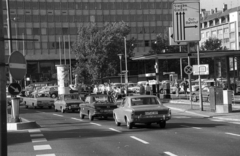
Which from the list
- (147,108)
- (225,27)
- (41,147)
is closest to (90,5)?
(225,27)

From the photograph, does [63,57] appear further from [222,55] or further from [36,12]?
[222,55]

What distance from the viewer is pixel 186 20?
30.5m

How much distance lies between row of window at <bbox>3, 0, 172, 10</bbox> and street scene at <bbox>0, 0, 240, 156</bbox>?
0.71 ft

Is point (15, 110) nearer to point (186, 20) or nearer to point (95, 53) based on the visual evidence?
point (186, 20)

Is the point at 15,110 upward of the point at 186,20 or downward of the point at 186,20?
downward

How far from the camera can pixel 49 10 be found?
316 feet

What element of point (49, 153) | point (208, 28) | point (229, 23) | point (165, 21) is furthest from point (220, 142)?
point (208, 28)

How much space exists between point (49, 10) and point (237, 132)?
83776 millimetres

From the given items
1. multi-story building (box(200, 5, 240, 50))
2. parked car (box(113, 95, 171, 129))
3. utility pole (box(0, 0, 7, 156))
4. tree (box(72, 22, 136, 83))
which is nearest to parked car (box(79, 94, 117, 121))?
parked car (box(113, 95, 171, 129))

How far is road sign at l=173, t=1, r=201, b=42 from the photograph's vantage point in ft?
98.1

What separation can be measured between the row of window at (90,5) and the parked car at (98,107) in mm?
71804

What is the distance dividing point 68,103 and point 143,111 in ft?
47.9

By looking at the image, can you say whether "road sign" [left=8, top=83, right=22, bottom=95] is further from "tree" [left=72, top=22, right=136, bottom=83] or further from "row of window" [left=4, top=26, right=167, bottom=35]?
"row of window" [left=4, top=26, right=167, bottom=35]

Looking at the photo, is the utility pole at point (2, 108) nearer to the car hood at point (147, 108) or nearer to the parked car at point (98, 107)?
the car hood at point (147, 108)
